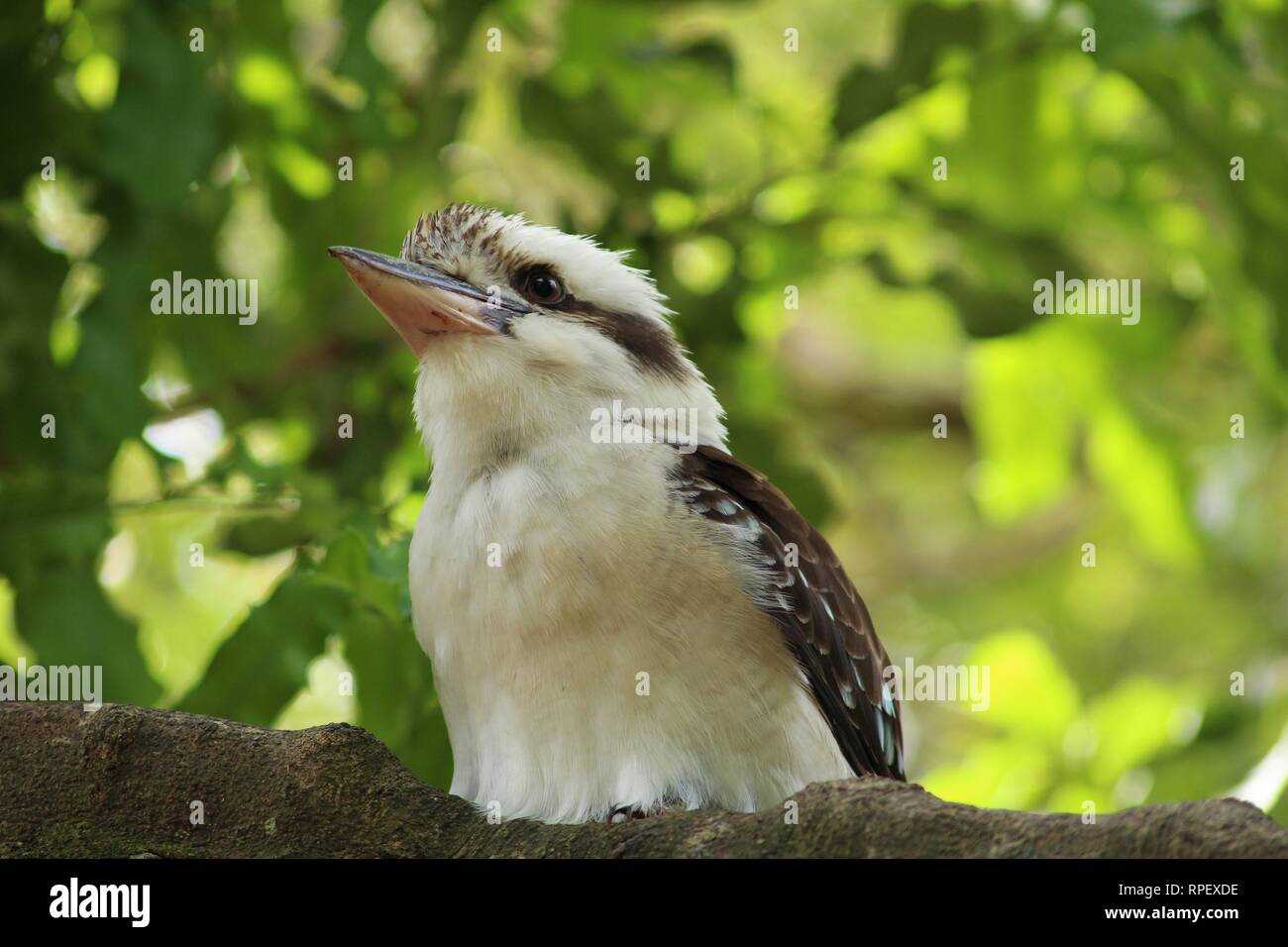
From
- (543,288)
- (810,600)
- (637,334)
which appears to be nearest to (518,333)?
(543,288)

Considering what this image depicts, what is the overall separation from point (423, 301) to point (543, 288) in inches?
17.3

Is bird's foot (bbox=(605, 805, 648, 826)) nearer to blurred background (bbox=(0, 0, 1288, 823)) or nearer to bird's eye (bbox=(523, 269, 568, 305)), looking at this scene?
blurred background (bbox=(0, 0, 1288, 823))

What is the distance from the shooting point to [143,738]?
3.43 meters

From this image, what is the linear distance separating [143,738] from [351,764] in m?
0.44

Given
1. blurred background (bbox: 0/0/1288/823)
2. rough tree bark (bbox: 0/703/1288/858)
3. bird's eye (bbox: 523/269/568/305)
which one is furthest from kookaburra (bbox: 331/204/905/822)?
rough tree bark (bbox: 0/703/1288/858)

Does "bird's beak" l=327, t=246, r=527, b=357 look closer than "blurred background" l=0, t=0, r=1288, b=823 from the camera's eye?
Yes

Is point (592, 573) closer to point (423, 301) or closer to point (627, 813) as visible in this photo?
point (627, 813)

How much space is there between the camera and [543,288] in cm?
495

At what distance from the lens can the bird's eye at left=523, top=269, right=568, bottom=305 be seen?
16.2ft

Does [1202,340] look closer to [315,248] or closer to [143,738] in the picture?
[315,248]

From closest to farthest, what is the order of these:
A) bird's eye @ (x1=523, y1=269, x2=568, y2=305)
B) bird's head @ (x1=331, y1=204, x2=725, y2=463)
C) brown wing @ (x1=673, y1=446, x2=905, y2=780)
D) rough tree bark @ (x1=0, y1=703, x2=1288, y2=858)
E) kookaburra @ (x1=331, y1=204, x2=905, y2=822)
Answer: rough tree bark @ (x1=0, y1=703, x2=1288, y2=858) < kookaburra @ (x1=331, y1=204, x2=905, y2=822) < brown wing @ (x1=673, y1=446, x2=905, y2=780) < bird's head @ (x1=331, y1=204, x2=725, y2=463) < bird's eye @ (x1=523, y1=269, x2=568, y2=305)

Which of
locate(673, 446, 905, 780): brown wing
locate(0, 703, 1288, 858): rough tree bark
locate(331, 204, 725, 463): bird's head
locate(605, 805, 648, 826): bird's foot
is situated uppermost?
locate(331, 204, 725, 463): bird's head

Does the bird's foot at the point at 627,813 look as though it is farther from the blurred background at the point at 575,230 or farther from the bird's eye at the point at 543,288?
the bird's eye at the point at 543,288
